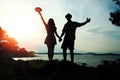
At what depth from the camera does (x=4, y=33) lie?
274ft

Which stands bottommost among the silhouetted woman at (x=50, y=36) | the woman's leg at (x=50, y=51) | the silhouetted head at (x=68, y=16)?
the woman's leg at (x=50, y=51)

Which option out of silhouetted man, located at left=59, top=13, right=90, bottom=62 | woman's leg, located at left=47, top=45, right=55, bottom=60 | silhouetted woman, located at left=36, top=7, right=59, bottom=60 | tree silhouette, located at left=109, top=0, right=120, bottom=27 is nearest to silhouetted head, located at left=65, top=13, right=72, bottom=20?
silhouetted man, located at left=59, top=13, right=90, bottom=62

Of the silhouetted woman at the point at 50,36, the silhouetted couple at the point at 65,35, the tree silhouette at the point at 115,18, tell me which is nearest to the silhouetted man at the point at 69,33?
the silhouetted couple at the point at 65,35

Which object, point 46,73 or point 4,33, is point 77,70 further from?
point 4,33

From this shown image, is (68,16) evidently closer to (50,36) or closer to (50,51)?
(50,36)

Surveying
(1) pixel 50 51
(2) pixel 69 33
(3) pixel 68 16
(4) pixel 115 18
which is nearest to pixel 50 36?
(1) pixel 50 51

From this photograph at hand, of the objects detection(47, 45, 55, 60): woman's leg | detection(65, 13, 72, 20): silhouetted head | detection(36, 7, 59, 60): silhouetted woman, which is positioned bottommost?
detection(47, 45, 55, 60): woman's leg

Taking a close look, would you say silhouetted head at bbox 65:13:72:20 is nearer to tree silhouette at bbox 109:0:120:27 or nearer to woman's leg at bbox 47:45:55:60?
woman's leg at bbox 47:45:55:60

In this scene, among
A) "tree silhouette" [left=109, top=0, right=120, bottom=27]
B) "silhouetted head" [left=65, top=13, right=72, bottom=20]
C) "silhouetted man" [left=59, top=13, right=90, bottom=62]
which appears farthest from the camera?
"tree silhouette" [left=109, top=0, right=120, bottom=27]

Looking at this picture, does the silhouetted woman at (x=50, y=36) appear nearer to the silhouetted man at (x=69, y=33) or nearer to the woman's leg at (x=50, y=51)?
the woman's leg at (x=50, y=51)

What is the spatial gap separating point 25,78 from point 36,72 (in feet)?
3.76

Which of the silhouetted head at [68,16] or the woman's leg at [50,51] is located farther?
the woman's leg at [50,51]

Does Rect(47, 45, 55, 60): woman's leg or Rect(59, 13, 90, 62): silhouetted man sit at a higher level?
Rect(59, 13, 90, 62): silhouetted man

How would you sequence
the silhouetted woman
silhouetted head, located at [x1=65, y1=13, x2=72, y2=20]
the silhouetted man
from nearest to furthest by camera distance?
silhouetted head, located at [x1=65, y1=13, x2=72, y2=20] < the silhouetted man < the silhouetted woman
